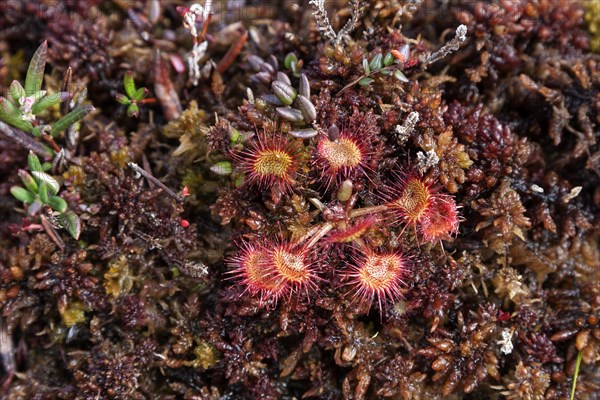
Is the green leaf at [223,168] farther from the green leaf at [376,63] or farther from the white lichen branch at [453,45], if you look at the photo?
the white lichen branch at [453,45]

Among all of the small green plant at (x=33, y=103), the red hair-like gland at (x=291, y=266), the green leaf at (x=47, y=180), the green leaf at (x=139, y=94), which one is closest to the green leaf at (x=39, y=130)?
the small green plant at (x=33, y=103)

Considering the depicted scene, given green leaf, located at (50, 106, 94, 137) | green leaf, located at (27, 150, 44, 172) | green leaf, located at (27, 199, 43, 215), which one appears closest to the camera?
green leaf, located at (27, 199, 43, 215)

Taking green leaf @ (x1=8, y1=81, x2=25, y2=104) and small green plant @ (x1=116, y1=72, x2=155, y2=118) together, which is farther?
small green plant @ (x1=116, y1=72, x2=155, y2=118)

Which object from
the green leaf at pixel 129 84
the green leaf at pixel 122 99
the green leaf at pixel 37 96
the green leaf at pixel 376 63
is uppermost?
the green leaf at pixel 376 63

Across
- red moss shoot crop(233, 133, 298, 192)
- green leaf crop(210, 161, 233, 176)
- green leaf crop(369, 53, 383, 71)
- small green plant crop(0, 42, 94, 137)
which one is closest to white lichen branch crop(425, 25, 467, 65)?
green leaf crop(369, 53, 383, 71)

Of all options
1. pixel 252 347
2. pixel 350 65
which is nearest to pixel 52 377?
pixel 252 347

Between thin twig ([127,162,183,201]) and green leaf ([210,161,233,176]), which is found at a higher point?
green leaf ([210,161,233,176])

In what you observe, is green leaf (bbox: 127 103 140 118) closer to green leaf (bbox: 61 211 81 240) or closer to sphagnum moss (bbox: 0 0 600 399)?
sphagnum moss (bbox: 0 0 600 399)
